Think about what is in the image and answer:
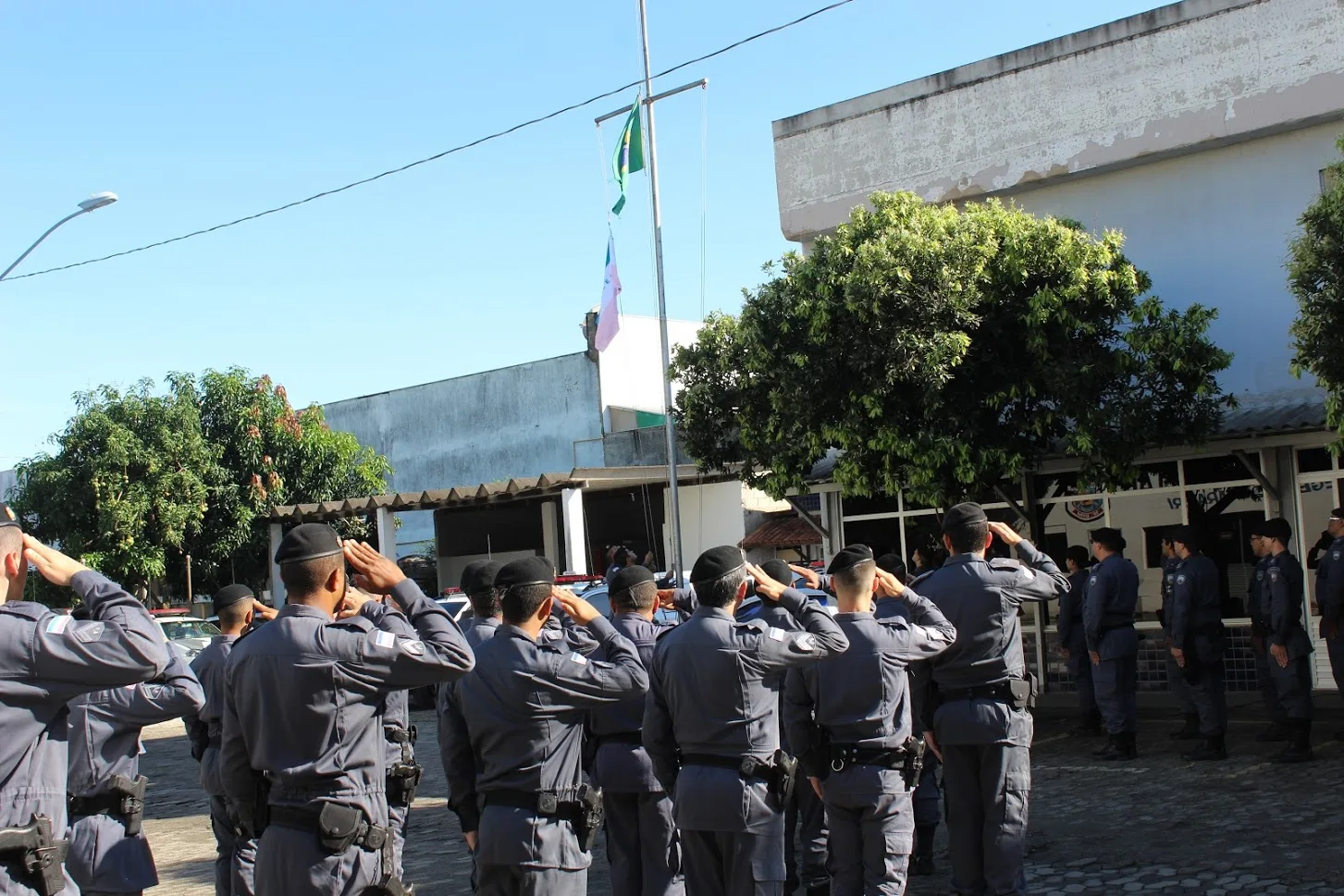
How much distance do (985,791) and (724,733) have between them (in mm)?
1959

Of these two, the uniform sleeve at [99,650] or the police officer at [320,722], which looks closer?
the uniform sleeve at [99,650]

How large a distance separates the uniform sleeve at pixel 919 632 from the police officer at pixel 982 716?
0.89 feet

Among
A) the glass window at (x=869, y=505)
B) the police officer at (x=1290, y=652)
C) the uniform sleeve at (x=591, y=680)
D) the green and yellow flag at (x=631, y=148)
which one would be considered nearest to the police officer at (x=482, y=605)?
the uniform sleeve at (x=591, y=680)

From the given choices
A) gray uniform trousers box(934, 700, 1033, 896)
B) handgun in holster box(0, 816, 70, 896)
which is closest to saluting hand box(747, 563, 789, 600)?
gray uniform trousers box(934, 700, 1033, 896)

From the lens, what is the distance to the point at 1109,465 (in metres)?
12.6

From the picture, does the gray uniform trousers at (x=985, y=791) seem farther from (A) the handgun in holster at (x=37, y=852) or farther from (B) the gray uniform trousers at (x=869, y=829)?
(A) the handgun in holster at (x=37, y=852)

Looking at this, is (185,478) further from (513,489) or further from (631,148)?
(631,148)

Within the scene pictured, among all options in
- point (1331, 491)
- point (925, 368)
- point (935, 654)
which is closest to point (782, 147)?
point (925, 368)

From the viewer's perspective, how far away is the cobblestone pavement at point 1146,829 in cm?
726

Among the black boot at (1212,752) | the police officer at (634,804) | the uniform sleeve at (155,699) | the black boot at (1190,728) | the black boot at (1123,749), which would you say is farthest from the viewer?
the black boot at (1190,728)

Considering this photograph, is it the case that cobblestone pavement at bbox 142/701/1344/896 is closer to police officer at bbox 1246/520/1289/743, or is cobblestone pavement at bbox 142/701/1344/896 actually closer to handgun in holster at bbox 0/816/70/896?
police officer at bbox 1246/520/1289/743

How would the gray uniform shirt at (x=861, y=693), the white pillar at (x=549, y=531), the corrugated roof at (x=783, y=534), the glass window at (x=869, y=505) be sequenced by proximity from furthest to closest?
the white pillar at (x=549, y=531)
the corrugated roof at (x=783, y=534)
the glass window at (x=869, y=505)
the gray uniform shirt at (x=861, y=693)

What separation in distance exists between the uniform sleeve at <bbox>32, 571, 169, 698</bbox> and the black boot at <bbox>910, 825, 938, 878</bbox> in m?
5.14

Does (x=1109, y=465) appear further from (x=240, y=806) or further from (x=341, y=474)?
(x=341, y=474)
